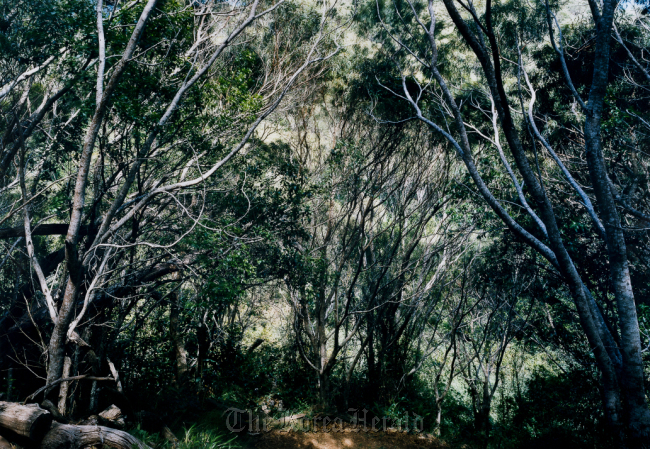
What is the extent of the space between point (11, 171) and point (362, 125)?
8012 millimetres

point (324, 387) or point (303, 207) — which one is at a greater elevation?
point (303, 207)

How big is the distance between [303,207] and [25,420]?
504 centimetres

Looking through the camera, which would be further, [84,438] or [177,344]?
[177,344]

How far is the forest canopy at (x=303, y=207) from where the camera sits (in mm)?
5496

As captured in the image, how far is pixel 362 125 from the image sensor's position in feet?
27.3

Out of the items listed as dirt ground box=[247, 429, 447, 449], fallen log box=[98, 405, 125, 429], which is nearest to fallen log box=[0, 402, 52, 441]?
fallen log box=[98, 405, 125, 429]

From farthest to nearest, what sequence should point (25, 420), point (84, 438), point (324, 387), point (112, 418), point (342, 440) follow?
point (324, 387), point (342, 440), point (112, 418), point (84, 438), point (25, 420)

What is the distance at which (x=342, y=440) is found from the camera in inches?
256

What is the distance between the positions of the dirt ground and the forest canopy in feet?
0.53

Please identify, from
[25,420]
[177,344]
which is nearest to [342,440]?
[177,344]

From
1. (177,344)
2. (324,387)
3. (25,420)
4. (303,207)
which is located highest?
(303,207)

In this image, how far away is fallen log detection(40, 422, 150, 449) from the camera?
359cm

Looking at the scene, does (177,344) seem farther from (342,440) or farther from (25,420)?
(25,420)

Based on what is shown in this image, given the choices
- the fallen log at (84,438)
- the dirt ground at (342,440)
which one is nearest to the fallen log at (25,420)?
the fallen log at (84,438)
